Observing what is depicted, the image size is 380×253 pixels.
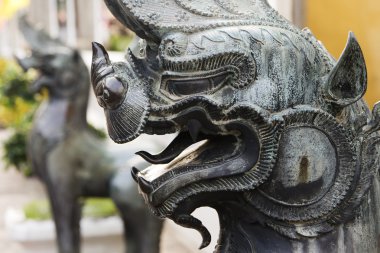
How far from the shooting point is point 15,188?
5762 millimetres

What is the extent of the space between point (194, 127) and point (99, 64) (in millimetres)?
143

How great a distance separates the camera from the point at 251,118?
0.79 meters

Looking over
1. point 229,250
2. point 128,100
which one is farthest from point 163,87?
point 229,250

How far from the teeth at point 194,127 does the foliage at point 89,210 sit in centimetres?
261

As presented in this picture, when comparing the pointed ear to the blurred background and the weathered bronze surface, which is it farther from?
the blurred background

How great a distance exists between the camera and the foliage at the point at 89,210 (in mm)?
3490

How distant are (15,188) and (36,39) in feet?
10.4

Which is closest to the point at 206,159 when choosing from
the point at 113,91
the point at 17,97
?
the point at 113,91

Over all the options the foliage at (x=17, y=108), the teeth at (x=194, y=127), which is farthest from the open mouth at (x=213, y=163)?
the foliage at (x=17, y=108)

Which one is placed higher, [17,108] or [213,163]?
[17,108]

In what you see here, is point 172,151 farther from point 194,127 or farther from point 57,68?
point 57,68

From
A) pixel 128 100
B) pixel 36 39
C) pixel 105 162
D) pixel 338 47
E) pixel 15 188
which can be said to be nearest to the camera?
pixel 128 100

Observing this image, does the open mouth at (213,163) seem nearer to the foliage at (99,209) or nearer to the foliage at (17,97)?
the foliage at (99,209)

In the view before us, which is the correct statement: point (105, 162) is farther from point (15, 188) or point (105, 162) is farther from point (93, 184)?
point (15, 188)
